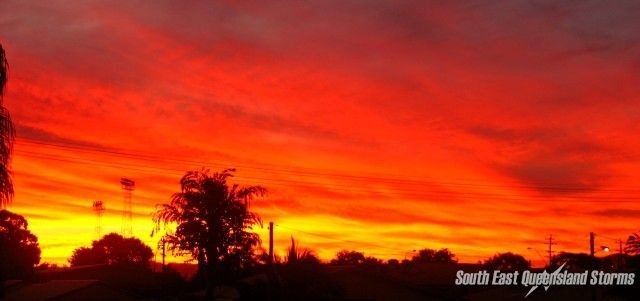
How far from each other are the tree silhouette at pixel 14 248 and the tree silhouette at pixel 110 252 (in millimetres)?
28200

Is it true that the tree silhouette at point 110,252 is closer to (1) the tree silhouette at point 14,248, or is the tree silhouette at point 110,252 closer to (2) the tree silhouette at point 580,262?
(1) the tree silhouette at point 14,248

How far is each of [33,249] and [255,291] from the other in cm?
10512

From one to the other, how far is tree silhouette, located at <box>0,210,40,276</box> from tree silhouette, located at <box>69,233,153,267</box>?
28200 mm

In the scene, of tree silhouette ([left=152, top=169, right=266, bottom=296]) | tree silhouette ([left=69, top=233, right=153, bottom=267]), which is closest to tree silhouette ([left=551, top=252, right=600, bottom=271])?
tree silhouette ([left=152, top=169, right=266, bottom=296])

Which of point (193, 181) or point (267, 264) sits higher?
point (193, 181)

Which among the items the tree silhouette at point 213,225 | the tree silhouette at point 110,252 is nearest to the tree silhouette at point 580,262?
the tree silhouette at point 213,225

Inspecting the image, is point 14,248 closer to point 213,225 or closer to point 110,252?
point 213,225

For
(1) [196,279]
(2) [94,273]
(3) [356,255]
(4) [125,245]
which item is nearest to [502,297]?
(1) [196,279]

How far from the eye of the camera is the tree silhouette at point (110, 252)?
162 metres

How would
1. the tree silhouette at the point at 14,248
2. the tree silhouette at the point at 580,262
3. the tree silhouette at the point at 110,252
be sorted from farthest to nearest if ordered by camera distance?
the tree silhouette at the point at 110,252
the tree silhouette at the point at 580,262
the tree silhouette at the point at 14,248

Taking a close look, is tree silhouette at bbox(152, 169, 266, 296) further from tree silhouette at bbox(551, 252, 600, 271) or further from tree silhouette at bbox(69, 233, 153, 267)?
tree silhouette at bbox(69, 233, 153, 267)

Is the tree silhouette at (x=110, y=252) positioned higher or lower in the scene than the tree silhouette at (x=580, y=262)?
higher

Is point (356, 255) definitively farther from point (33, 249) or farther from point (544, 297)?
point (544, 297)

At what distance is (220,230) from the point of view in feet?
Answer: 157
